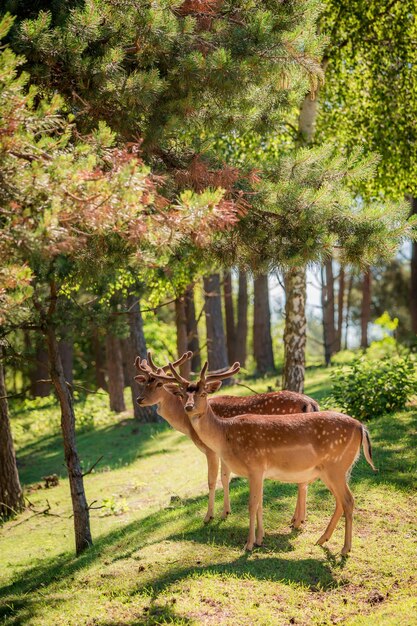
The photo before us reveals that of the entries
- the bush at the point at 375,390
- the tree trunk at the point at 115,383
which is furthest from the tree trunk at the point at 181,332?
the bush at the point at 375,390

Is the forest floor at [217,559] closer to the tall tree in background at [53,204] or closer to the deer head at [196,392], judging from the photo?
the deer head at [196,392]

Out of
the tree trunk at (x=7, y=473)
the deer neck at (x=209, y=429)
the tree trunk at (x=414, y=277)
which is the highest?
the tree trunk at (x=414, y=277)

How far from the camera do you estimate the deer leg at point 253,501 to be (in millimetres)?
7922

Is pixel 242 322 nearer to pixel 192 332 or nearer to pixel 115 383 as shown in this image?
pixel 192 332

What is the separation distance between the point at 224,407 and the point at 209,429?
106 cm

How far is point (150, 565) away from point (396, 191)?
8699 mm

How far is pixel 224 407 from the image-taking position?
30.7 ft

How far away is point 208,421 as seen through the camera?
8336 millimetres

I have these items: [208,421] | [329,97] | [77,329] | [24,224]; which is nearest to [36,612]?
[208,421]

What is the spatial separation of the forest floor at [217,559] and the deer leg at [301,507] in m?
0.11

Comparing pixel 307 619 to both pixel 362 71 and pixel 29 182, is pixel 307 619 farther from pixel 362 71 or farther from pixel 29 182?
pixel 362 71

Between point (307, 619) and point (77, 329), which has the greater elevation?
point (77, 329)

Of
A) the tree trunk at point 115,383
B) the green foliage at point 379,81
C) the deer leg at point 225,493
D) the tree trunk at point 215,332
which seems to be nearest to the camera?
the deer leg at point 225,493

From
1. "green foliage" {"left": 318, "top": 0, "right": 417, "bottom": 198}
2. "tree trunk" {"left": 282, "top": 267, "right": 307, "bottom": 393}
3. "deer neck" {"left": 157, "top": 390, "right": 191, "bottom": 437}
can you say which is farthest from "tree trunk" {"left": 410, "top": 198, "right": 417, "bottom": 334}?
"deer neck" {"left": 157, "top": 390, "right": 191, "bottom": 437}
